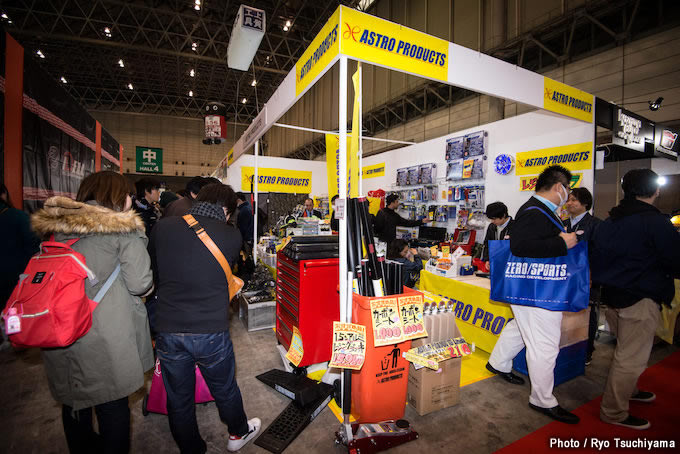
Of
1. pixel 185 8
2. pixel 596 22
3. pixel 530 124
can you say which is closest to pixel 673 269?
pixel 530 124

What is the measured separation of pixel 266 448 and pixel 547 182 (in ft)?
8.30

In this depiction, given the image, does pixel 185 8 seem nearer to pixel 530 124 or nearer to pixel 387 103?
pixel 387 103

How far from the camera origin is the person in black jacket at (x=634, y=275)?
1998 millimetres

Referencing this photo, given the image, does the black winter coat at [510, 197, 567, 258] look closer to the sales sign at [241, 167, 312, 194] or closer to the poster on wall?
the poster on wall

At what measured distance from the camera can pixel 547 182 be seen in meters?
2.21

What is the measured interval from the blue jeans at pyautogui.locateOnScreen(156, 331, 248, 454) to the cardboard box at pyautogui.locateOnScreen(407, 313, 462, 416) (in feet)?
4.09

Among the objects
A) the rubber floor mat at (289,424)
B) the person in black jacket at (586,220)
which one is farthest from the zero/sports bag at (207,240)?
the person in black jacket at (586,220)

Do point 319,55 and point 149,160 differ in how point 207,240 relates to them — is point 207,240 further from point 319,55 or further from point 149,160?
point 149,160

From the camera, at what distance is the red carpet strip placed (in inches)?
77.4

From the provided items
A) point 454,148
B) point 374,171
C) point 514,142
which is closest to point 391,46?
point 514,142

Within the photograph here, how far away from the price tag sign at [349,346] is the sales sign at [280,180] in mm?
7716

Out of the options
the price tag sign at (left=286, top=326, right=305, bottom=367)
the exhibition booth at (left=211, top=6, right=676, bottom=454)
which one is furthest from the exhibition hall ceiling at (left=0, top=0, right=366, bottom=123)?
the price tag sign at (left=286, top=326, right=305, bottom=367)

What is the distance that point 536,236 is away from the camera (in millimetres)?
2104

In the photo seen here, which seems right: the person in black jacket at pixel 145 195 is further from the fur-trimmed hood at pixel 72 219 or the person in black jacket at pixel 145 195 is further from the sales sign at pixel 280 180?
the sales sign at pixel 280 180
